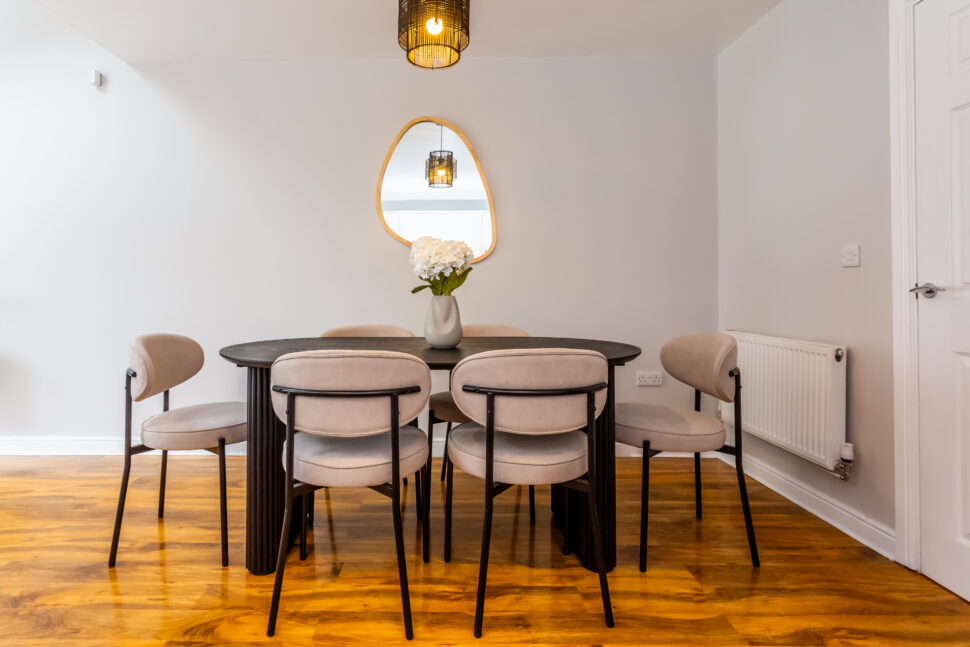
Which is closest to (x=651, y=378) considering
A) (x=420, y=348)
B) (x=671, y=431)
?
(x=671, y=431)

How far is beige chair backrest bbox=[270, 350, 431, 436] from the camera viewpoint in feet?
4.78

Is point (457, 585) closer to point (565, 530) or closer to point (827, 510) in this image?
point (565, 530)

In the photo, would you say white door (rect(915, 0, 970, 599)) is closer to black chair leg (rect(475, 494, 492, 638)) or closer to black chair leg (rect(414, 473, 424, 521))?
black chair leg (rect(475, 494, 492, 638))

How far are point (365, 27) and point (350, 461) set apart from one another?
2432 mm

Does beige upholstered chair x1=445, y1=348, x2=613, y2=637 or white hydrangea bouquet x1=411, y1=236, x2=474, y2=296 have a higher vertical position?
white hydrangea bouquet x1=411, y1=236, x2=474, y2=296

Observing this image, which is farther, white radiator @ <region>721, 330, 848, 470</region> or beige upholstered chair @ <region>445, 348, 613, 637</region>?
white radiator @ <region>721, 330, 848, 470</region>

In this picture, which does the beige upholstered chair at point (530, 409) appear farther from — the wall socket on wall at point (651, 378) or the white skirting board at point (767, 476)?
the wall socket on wall at point (651, 378)

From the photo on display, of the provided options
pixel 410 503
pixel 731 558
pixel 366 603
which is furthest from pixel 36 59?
pixel 731 558

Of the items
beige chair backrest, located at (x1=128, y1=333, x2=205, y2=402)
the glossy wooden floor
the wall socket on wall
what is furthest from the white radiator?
beige chair backrest, located at (x1=128, y1=333, x2=205, y2=402)

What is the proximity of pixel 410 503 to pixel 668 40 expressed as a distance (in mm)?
2975

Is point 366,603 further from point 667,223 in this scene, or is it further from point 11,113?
point 11,113

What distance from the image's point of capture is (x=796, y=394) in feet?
7.89

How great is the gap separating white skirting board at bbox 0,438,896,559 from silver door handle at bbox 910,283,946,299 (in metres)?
0.93

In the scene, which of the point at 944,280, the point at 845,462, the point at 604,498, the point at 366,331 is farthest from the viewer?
the point at 366,331
